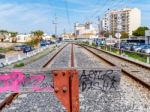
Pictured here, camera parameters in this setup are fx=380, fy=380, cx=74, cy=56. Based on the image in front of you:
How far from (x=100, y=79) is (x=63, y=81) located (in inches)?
17.8

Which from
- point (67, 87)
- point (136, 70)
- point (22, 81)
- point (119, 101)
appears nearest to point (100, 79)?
point (67, 87)

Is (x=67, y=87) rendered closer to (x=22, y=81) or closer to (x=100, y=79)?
(x=100, y=79)

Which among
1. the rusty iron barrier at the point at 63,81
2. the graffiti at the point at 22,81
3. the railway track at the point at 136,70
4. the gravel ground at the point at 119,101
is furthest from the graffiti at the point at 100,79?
the railway track at the point at 136,70

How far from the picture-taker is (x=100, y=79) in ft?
14.9

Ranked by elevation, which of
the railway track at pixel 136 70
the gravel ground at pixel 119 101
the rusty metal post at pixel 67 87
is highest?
the rusty metal post at pixel 67 87

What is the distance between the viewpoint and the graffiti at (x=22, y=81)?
4.47 meters

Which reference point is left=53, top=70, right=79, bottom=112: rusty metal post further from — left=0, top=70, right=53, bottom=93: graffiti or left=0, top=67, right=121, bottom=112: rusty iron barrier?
left=0, top=70, right=53, bottom=93: graffiti

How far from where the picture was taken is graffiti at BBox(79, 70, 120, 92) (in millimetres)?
4484

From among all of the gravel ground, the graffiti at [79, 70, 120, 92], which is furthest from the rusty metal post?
the gravel ground

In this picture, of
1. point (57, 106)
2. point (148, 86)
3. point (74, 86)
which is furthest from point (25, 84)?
point (148, 86)

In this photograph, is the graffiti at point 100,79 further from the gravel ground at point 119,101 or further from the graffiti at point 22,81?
the gravel ground at point 119,101

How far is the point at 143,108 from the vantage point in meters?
11.3

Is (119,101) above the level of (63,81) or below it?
below

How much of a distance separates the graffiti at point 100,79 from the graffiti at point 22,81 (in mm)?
423
